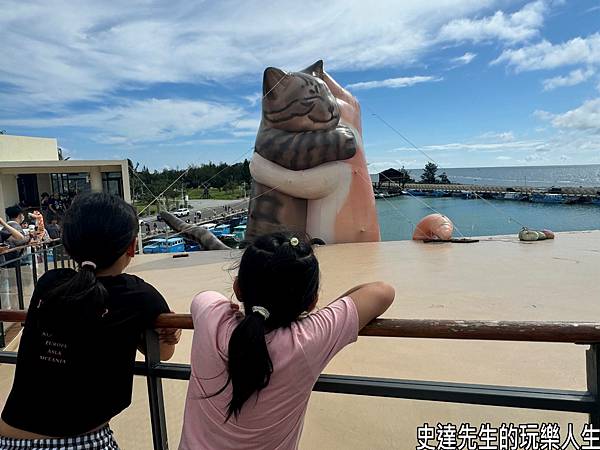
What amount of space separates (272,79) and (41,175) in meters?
9.93

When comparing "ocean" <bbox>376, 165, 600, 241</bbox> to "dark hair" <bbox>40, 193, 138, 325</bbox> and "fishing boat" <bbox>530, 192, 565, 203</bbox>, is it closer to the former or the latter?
"fishing boat" <bbox>530, 192, 565, 203</bbox>

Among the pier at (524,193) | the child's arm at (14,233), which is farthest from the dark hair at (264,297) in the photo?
the pier at (524,193)

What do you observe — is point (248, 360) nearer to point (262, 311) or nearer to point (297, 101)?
point (262, 311)

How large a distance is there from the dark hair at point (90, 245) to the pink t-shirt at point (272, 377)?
28 centimetres

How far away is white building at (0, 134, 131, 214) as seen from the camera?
12.3 metres

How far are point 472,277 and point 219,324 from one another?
17.9 ft

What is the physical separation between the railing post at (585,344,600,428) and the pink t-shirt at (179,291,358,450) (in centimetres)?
57

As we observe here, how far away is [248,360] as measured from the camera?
1101 millimetres

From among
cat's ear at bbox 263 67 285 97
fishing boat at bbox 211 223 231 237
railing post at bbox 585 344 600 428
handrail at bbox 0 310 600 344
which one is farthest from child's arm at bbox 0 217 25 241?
fishing boat at bbox 211 223 231 237

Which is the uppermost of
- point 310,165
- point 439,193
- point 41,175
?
point 41,175

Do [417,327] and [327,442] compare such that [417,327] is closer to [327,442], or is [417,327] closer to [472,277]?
[327,442]

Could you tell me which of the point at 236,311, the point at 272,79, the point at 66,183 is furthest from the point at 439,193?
the point at 236,311

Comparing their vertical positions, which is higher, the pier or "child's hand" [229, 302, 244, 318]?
"child's hand" [229, 302, 244, 318]

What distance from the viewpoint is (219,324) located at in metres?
1.22
